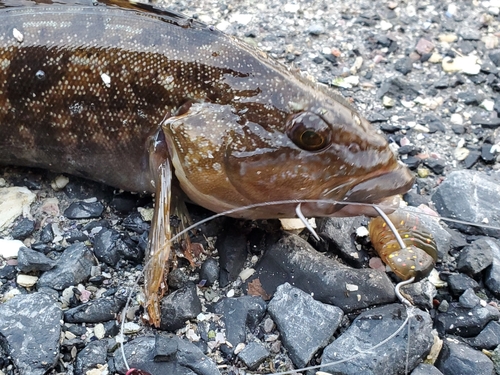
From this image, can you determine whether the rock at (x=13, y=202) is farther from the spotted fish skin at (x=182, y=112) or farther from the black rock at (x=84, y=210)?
the spotted fish skin at (x=182, y=112)

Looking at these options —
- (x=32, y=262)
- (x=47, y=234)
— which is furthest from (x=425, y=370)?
(x=47, y=234)

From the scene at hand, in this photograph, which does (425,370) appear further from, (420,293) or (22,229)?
(22,229)

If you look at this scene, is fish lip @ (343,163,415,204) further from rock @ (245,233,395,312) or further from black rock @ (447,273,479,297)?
black rock @ (447,273,479,297)

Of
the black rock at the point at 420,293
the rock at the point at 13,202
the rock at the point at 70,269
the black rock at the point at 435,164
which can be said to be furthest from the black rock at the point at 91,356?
the black rock at the point at 435,164

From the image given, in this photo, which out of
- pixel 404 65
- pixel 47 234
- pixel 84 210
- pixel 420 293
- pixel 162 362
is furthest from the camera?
pixel 404 65

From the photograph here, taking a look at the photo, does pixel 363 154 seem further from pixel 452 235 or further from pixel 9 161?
pixel 9 161

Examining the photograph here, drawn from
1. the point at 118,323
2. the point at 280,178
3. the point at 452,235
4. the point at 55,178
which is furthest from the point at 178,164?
the point at 452,235

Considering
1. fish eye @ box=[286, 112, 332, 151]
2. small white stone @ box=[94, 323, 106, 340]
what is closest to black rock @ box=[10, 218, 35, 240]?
small white stone @ box=[94, 323, 106, 340]
